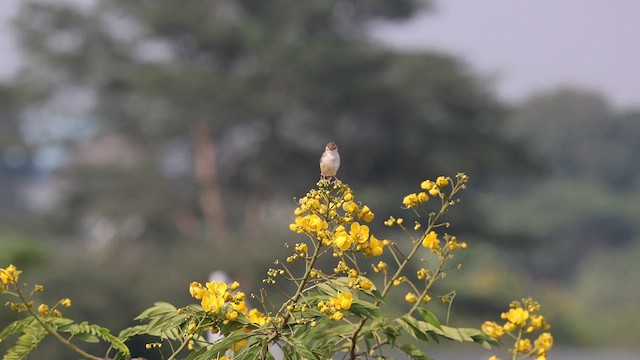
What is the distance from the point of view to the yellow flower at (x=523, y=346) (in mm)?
1097

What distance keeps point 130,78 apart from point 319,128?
2.24 m

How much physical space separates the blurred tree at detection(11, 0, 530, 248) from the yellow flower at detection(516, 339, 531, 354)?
1240 centimetres

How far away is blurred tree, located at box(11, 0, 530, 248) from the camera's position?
45.0ft

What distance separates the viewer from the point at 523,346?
1.10m

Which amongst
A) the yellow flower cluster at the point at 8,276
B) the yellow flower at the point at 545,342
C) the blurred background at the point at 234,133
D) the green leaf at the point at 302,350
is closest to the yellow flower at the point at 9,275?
the yellow flower cluster at the point at 8,276

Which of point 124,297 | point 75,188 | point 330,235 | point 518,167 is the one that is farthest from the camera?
point 518,167

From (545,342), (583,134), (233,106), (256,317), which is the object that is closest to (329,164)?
(256,317)

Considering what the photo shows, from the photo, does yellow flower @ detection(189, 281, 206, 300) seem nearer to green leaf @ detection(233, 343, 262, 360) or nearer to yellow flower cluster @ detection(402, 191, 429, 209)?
green leaf @ detection(233, 343, 262, 360)

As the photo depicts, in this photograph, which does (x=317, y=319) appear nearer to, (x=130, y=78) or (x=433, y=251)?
(x=433, y=251)

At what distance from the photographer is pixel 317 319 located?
106 centimetres

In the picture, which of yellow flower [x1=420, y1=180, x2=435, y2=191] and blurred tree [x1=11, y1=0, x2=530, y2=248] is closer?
yellow flower [x1=420, y1=180, x2=435, y2=191]

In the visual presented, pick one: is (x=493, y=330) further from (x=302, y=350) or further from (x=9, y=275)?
(x=9, y=275)

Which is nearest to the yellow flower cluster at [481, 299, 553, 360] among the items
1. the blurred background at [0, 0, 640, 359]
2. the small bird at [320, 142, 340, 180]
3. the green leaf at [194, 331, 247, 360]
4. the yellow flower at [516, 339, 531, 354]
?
the yellow flower at [516, 339, 531, 354]

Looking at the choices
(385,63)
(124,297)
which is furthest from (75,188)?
(385,63)
